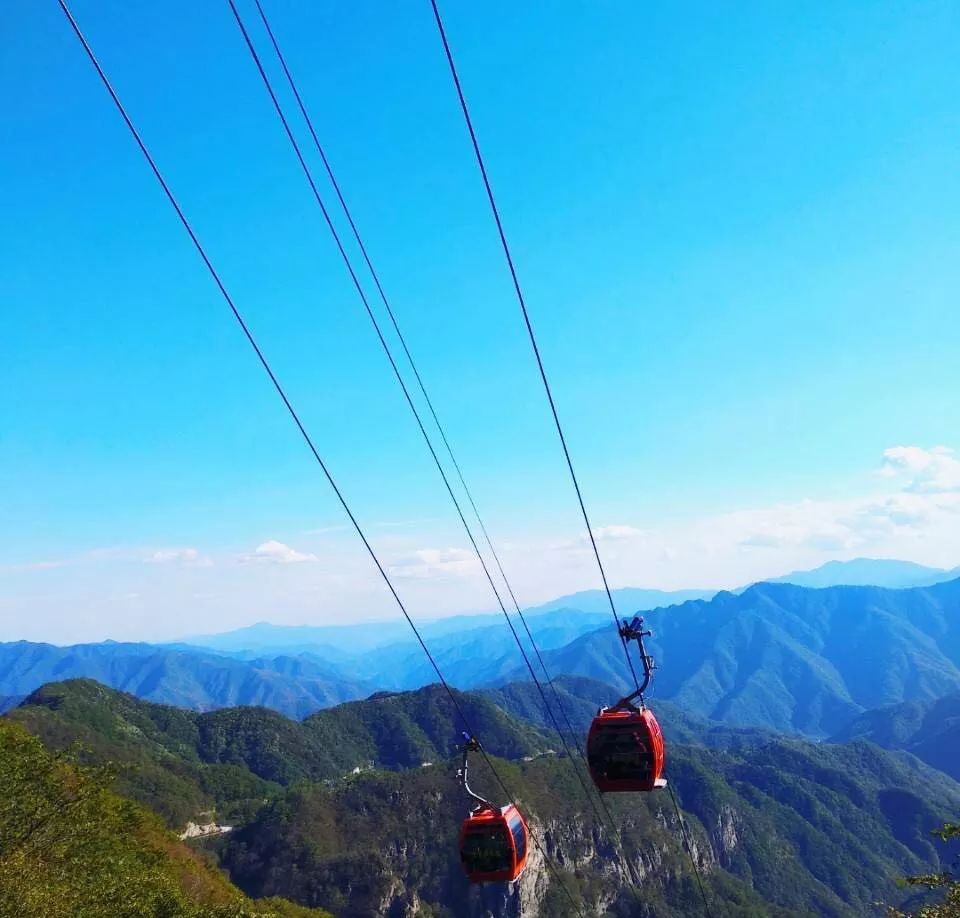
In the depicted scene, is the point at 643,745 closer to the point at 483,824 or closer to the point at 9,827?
the point at 483,824

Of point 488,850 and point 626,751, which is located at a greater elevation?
point 626,751

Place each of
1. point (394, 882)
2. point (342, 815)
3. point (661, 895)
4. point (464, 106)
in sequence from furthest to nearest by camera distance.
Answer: point (661, 895)
point (342, 815)
point (394, 882)
point (464, 106)

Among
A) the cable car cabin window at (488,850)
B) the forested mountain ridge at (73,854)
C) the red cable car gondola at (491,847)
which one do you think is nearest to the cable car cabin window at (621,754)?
the red cable car gondola at (491,847)

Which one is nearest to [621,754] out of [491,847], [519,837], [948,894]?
[519,837]

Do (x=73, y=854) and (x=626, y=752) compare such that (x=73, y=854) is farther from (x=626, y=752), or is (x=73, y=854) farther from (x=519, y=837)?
(x=626, y=752)

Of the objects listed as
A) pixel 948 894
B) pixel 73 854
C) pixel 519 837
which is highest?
pixel 519 837

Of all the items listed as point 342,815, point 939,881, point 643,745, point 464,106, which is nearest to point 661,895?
point 342,815

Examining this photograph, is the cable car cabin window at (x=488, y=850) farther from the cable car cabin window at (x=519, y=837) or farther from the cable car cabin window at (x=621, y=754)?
the cable car cabin window at (x=621, y=754)
